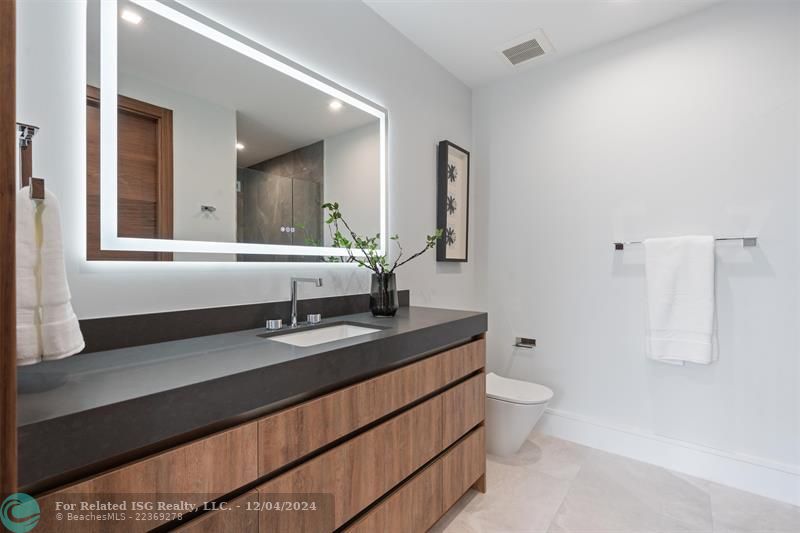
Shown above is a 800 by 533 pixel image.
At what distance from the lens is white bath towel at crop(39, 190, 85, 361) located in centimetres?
74

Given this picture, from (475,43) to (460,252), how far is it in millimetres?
1321

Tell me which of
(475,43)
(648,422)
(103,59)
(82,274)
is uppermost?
(475,43)

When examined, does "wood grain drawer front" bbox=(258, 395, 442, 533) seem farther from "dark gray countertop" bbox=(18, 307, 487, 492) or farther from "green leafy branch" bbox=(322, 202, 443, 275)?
"green leafy branch" bbox=(322, 202, 443, 275)

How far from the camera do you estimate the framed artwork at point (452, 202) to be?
2504 millimetres

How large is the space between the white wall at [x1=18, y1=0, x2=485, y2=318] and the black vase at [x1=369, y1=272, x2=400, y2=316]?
6.7 inches

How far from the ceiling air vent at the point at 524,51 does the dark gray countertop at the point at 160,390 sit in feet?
6.66

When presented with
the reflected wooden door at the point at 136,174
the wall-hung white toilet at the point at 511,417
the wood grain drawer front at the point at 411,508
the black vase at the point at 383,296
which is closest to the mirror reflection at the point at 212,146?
the reflected wooden door at the point at 136,174

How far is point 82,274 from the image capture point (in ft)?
3.56

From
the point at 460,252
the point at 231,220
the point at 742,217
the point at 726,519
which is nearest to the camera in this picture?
the point at 231,220

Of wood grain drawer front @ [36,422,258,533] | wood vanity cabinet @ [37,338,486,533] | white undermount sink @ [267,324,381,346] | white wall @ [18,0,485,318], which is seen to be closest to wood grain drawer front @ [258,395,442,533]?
wood vanity cabinet @ [37,338,486,533]

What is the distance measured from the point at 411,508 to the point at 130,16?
190 centimetres

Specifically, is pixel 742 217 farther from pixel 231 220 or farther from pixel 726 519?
pixel 231 220

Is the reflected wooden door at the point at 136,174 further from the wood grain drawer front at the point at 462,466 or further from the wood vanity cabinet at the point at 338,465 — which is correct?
the wood grain drawer front at the point at 462,466

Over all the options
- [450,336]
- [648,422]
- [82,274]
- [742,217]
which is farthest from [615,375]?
[82,274]
